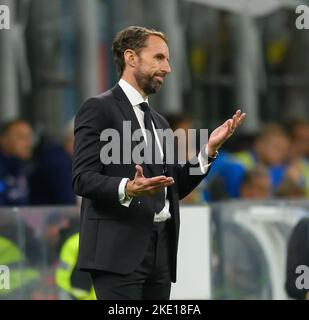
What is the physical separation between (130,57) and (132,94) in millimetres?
158

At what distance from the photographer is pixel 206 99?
53.1ft

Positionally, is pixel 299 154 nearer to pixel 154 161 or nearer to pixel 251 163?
pixel 251 163

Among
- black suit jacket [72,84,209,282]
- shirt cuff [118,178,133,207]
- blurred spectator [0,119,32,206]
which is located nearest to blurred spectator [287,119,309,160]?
blurred spectator [0,119,32,206]

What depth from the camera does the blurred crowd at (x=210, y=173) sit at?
10.3 meters

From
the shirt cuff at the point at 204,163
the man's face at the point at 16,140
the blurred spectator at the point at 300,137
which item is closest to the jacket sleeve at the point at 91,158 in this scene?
the shirt cuff at the point at 204,163

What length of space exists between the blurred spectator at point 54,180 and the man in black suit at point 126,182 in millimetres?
4903

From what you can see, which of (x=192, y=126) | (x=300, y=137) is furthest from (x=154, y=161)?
(x=300, y=137)

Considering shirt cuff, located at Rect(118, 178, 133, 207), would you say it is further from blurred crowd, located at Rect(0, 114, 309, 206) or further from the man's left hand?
blurred crowd, located at Rect(0, 114, 309, 206)

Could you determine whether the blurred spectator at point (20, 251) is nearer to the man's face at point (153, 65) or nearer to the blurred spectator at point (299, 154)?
the blurred spectator at point (299, 154)

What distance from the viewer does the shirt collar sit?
18.5ft

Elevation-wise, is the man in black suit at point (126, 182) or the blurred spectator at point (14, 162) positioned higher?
the blurred spectator at point (14, 162)

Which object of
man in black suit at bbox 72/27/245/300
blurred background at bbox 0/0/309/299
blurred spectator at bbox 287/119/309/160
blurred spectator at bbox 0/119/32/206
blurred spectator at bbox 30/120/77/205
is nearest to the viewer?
man in black suit at bbox 72/27/245/300

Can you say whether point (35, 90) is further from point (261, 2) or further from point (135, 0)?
point (261, 2)

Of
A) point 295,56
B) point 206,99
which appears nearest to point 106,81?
point 206,99
